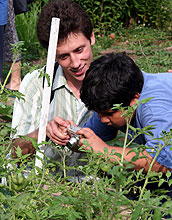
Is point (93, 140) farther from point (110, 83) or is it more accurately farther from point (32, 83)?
point (32, 83)

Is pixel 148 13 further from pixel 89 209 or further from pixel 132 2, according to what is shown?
pixel 89 209

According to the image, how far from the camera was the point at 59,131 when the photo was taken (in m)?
1.74

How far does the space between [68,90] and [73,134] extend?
663 millimetres

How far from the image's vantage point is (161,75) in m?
1.87

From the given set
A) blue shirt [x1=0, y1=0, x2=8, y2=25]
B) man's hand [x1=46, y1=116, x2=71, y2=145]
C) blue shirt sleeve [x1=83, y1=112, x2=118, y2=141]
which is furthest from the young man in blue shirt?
blue shirt [x1=0, y1=0, x2=8, y2=25]

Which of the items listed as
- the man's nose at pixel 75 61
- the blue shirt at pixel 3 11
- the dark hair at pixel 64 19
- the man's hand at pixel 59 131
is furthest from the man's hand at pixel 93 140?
the blue shirt at pixel 3 11

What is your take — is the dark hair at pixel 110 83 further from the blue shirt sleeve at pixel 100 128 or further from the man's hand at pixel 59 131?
the blue shirt sleeve at pixel 100 128

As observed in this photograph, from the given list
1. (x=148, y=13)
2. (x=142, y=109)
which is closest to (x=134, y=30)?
(x=148, y=13)

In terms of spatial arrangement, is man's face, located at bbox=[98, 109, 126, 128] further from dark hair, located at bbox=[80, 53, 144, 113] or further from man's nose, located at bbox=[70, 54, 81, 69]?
man's nose, located at bbox=[70, 54, 81, 69]

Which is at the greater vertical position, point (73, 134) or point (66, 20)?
point (66, 20)

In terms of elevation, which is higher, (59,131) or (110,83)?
(110,83)

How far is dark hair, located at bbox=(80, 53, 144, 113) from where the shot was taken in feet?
5.44

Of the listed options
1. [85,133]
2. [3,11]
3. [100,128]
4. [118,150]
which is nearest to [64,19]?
[100,128]

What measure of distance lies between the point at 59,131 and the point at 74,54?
1.89ft
